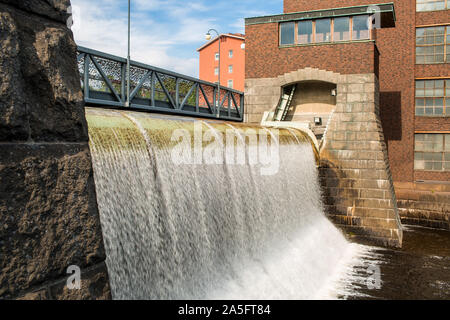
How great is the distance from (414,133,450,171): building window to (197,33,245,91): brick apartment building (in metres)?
32.8

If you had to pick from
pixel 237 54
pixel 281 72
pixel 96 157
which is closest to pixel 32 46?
pixel 96 157

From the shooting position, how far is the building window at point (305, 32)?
17.0 metres

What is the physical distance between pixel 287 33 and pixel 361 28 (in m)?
3.15

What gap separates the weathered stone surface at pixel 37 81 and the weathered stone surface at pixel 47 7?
0.6 inches

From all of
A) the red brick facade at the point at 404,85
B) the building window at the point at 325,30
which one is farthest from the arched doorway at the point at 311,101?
the red brick facade at the point at 404,85

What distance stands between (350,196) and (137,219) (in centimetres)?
1051

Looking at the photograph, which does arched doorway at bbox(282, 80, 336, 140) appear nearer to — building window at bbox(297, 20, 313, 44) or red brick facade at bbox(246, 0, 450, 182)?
building window at bbox(297, 20, 313, 44)

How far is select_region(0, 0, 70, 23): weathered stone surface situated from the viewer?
7.79 feet

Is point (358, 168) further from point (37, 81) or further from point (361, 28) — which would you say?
point (37, 81)

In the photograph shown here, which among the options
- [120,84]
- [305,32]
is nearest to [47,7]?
[120,84]

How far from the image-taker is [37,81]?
2.43m

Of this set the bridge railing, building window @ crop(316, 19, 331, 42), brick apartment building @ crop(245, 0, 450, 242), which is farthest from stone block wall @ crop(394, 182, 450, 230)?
the bridge railing

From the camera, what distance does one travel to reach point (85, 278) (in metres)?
2.51

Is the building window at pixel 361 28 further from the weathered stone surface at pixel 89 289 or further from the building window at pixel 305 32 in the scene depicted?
the weathered stone surface at pixel 89 289
